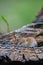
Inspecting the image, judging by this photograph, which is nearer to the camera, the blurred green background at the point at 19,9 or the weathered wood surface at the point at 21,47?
the weathered wood surface at the point at 21,47

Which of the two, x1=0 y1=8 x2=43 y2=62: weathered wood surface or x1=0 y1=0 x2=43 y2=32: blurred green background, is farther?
x1=0 y1=0 x2=43 y2=32: blurred green background

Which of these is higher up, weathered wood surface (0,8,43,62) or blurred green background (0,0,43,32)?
blurred green background (0,0,43,32)

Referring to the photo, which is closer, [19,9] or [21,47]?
[21,47]

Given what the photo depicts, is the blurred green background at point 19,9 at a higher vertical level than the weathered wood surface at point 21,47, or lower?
higher

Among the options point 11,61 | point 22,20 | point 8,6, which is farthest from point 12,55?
point 8,6

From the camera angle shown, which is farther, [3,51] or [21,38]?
[21,38]

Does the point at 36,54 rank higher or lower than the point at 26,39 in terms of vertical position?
lower

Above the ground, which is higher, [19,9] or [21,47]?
[19,9]

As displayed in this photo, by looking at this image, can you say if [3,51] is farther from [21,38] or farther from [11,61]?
[21,38]
